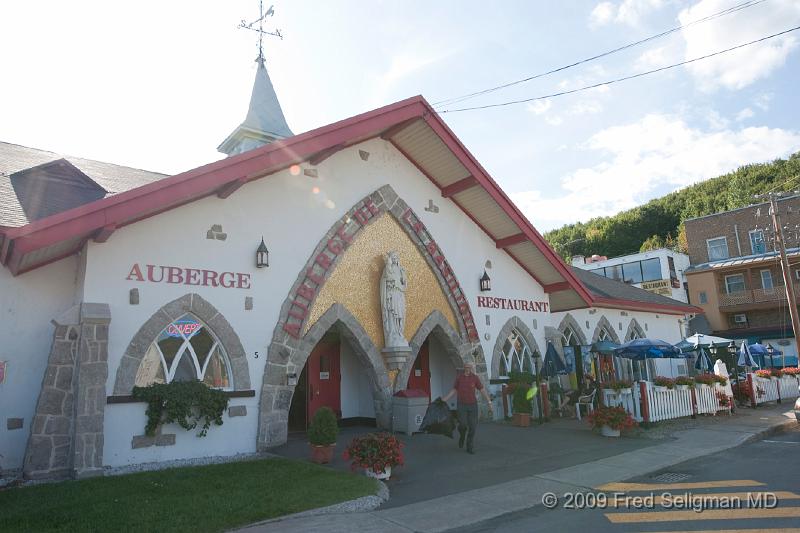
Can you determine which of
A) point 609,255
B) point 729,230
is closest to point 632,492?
point 729,230

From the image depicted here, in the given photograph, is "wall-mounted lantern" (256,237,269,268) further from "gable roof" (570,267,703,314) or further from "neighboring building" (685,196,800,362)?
"neighboring building" (685,196,800,362)

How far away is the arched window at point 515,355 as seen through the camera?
1567cm

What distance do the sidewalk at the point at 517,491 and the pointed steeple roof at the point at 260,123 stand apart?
51.4 ft

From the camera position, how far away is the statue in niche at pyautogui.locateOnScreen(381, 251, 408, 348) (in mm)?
12305

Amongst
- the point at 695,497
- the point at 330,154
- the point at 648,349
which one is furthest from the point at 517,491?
the point at 648,349

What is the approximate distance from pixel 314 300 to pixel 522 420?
240 inches

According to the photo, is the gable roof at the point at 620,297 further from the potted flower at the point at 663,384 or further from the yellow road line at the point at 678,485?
the yellow road line at the point at 678,485

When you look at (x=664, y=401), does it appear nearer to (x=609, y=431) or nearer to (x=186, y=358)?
(x=609, y=431)

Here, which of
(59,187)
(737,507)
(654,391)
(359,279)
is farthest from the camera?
(654,391)

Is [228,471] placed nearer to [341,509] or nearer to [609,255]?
[341,509]

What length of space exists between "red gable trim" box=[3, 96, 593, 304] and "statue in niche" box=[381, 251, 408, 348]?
9.86 feet

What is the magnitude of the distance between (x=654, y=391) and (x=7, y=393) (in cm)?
1327

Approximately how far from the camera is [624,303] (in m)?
19.8

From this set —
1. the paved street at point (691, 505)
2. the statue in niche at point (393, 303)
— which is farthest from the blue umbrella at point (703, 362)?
the statue in niche at point (393, 303)
